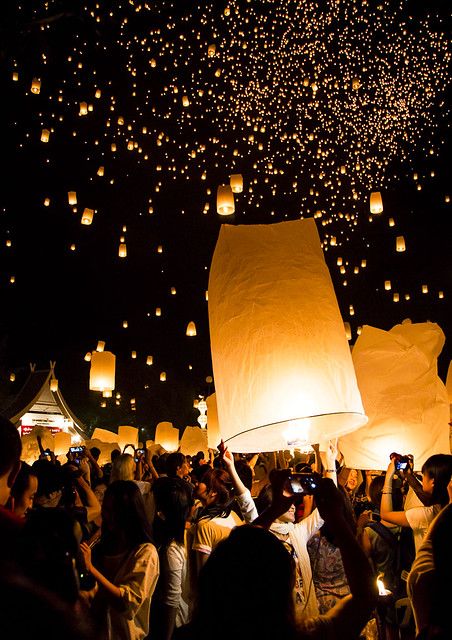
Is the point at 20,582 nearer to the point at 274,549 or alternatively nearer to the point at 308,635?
the point at 274,549

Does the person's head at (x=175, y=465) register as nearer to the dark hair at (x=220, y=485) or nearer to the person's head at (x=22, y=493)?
the dark hair at (x=220, y=485)

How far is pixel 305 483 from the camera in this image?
1.96 meters

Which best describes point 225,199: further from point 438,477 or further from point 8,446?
point 8,446

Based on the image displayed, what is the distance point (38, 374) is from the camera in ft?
75.9

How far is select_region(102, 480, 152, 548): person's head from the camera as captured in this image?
298cm

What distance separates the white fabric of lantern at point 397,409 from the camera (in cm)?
393

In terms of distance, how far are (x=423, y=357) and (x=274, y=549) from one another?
3053 millimetres

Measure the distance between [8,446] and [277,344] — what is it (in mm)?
1217

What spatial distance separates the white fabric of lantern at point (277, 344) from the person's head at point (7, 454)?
964 mm

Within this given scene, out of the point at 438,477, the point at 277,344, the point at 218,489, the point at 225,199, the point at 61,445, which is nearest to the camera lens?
the point at 277,344

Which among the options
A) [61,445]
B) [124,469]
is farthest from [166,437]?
[124,469]

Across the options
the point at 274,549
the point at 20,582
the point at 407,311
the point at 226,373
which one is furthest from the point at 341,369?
the point at 407,311

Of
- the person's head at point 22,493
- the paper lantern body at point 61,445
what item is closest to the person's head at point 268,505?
the person's head at point 22,493

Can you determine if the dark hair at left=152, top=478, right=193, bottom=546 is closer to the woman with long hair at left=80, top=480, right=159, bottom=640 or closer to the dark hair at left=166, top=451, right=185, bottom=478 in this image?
the woman with long hair at left=80, top=480, right=159, bottom=640
